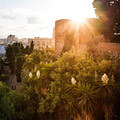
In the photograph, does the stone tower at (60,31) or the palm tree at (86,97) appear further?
the stone tower at (60,31)

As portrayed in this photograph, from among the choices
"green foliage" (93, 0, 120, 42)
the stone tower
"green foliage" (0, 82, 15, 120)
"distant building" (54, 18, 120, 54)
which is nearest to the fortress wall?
"distant building" (54, 18, 120, 54)

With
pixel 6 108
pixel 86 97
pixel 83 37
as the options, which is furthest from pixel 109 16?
pixel 6 108

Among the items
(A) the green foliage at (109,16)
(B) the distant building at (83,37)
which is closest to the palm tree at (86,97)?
(B) the distant building at (83,37)

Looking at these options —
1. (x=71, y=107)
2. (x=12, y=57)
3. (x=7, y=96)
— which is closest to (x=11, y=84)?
(x=12, y=57)

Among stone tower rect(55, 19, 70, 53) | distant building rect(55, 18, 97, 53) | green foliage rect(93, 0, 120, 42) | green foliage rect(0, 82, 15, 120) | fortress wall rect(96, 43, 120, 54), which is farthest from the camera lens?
stone tower rect(55, 19, 70, 53)

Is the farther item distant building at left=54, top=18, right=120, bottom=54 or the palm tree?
distant building at left=54, top=18, right=120, bottom=54

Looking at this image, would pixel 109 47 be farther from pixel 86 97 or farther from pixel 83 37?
pixel 86 97

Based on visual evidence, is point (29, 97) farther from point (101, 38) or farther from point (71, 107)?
point (101, 38)

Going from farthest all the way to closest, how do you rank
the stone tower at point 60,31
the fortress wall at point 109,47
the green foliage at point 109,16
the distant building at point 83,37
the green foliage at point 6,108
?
the stone tower at point 60,31 < the green foliage at point 109,16 < the distant building at point 83,37 < the fortress wall at point 109,47 < the green foliage at point 6,108

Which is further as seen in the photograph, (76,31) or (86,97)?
(76,31)

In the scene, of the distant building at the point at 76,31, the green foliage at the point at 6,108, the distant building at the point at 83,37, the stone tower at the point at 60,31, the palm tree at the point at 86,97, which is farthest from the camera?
the stone tower at the point at 60,31

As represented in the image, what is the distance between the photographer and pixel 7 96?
8969 millimetres

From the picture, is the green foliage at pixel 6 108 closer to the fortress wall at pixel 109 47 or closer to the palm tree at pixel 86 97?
the palm tree at pixel 86 97

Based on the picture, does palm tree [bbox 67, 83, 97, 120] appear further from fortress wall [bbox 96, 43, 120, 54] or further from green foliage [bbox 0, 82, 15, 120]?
fortress wall [bbox 96, 43, 120, 54]
